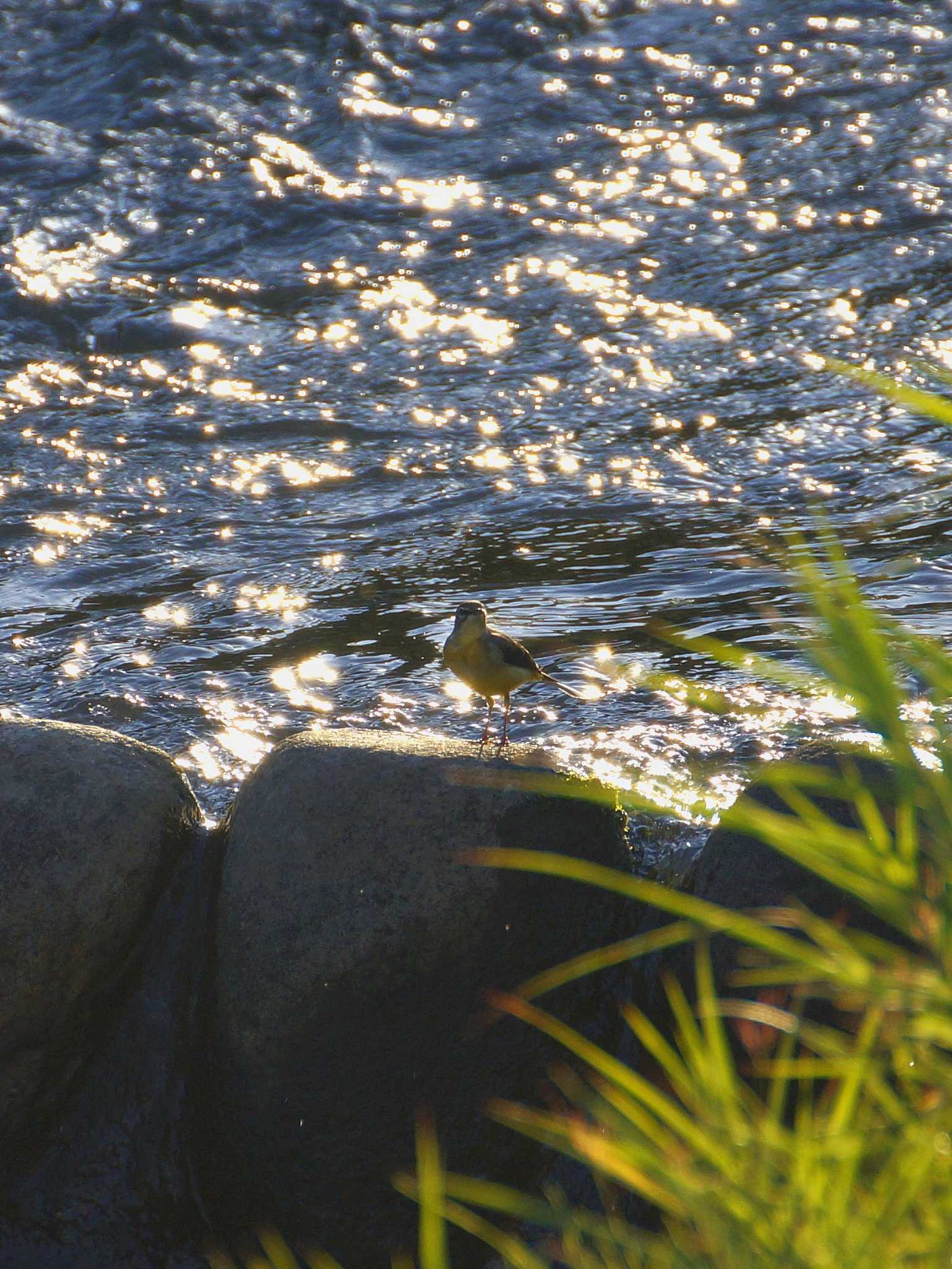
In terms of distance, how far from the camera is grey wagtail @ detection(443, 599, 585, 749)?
19.1 ft

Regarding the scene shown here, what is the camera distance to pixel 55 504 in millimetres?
9789

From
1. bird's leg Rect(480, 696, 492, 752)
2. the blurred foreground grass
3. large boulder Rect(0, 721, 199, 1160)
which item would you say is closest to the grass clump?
the blurred foreground grass

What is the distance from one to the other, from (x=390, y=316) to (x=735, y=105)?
4.90 meters

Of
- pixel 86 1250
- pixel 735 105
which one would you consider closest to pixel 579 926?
pixel 86 1250

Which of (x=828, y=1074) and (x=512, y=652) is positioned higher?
(x=828, y=1074)

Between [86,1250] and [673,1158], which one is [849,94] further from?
[673,1158]

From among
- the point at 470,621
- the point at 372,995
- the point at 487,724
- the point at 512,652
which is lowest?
the point at 487,724

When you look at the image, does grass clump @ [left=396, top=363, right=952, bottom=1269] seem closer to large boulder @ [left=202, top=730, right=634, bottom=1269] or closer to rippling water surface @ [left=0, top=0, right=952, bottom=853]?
large boulder @ [left=202, top=730, right=634, bottom=1269]

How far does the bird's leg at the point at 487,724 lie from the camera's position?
5681 millimetres

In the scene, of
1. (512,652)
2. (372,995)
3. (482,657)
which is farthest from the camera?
(512,652)

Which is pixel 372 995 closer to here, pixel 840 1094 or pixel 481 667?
pixel 481 667

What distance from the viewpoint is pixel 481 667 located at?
586cm

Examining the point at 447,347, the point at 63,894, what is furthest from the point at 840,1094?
the point at 447,347

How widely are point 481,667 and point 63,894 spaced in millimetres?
1833
